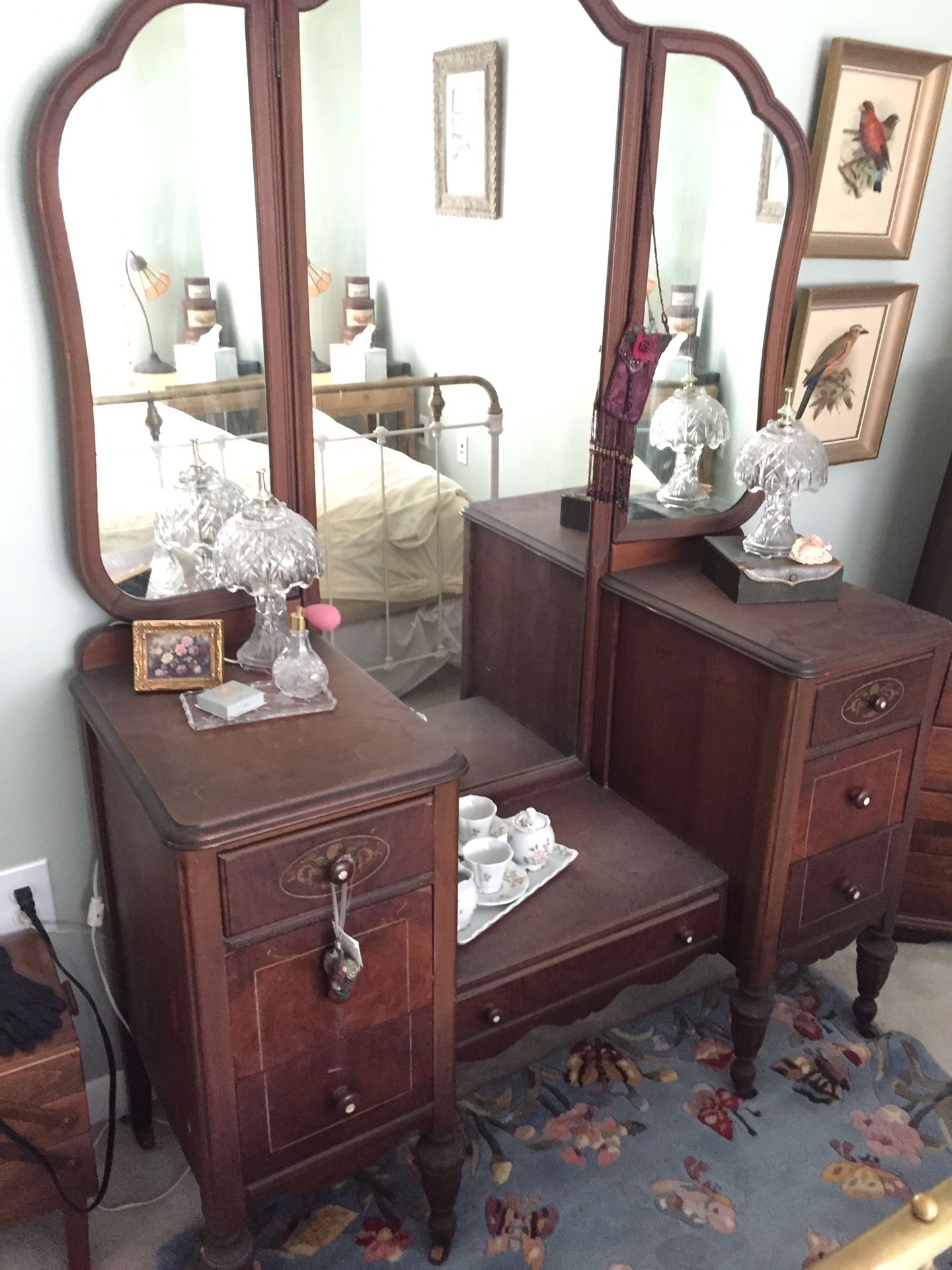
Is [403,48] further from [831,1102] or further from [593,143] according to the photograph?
[831,1102]

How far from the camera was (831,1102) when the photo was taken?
181 cm

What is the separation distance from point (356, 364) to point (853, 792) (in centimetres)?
105

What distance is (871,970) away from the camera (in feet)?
6.28

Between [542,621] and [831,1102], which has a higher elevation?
[542,621]

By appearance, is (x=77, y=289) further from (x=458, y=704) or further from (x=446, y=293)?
(x=458, y=704)

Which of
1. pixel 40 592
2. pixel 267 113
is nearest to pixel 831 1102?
pixel 40 592

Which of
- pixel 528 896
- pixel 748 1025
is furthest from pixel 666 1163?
pixel 528 896

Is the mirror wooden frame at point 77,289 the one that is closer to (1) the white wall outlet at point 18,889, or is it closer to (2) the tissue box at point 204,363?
(2) the tissue box at point 204,363

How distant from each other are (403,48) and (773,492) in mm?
922

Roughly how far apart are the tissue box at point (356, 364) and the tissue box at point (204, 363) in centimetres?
14

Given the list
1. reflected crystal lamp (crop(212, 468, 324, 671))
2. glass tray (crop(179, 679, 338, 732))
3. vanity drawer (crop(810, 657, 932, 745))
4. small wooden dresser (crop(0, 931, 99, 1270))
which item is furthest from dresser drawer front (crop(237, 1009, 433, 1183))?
vanity drawer (crop(810, 657, 932, 745))

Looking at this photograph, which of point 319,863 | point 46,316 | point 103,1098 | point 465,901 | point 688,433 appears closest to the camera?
point 319,863

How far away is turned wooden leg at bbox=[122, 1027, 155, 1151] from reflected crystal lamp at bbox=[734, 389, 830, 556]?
1.32 m

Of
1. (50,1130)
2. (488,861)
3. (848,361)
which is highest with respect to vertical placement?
(848,361)
